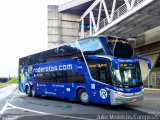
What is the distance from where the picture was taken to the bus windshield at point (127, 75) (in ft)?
48.4

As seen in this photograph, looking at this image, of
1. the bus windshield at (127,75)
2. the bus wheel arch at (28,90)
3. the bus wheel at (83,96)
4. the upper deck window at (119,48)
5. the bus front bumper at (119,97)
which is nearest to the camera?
the bus front bumper at (119,97)

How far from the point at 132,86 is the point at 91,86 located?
2158mm

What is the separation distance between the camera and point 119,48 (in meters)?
15.6

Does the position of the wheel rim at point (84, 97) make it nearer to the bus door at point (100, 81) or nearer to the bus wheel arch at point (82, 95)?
the bus wheel arch at point (82, 95)

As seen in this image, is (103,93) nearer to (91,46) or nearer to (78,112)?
(78,112)

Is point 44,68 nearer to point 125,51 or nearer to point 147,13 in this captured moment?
point 125,51

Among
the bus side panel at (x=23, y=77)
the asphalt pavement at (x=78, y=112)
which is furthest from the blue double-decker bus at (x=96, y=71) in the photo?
the bus side panel at (x=23, y=77)

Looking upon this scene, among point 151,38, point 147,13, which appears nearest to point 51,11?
point 151,38

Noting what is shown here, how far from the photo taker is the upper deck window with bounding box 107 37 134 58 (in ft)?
50.5

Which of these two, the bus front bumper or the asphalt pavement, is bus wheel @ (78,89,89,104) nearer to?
the asphalt pavement

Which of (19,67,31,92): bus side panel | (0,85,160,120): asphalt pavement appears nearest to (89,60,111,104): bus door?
(0,85,160,120): asphalt pavement

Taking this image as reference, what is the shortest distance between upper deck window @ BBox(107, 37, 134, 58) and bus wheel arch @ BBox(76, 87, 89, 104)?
284 centimetres

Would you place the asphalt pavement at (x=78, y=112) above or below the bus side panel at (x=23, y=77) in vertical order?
below

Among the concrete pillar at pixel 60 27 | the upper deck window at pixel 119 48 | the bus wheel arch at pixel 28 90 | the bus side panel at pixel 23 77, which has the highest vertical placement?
the concrete pillar at pixel 60 27
